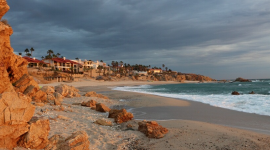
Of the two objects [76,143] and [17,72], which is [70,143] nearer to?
[76,143]

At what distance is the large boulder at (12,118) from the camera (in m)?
4.40

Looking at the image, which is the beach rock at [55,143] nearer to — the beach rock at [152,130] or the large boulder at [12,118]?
the large boulder at [12,118]

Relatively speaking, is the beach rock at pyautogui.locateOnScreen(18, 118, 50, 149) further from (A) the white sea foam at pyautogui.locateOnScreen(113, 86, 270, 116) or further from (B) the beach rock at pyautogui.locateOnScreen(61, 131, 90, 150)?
(A) the white sea foam at pyautogui.locateOnScreen(113, 86, 270, 116)

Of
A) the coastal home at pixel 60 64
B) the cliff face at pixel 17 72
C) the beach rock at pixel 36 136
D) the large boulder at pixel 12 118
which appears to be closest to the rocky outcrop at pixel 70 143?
the beach rock at pixel 36 136

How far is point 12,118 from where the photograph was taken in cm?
453

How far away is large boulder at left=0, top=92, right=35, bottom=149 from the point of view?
173 inches

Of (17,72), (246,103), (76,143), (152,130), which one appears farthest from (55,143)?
(246,103)

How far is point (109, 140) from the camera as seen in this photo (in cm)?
→ 664

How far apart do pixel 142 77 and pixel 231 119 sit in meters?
105

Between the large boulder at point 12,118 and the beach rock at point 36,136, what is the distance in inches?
4.9

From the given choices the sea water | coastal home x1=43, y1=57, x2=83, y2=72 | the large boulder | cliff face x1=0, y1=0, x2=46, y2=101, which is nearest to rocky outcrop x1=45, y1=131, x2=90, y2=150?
the large boulder

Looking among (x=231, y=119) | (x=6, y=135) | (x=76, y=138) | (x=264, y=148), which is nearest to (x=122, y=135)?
(x=76, y=138)

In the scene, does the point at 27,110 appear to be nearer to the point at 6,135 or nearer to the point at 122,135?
the point at 6,135

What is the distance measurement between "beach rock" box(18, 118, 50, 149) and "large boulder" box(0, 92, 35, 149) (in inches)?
4.9
